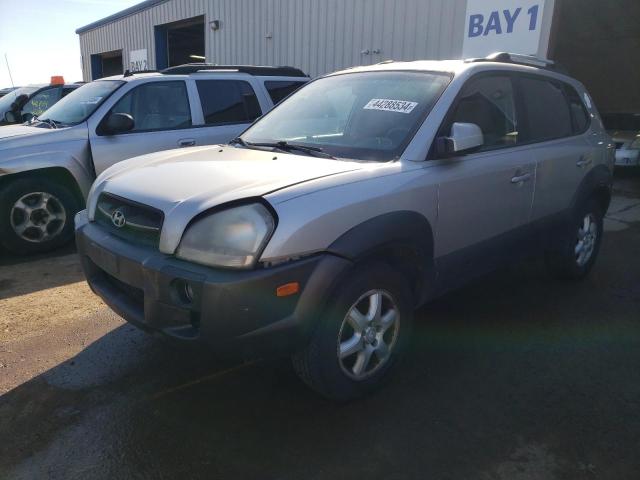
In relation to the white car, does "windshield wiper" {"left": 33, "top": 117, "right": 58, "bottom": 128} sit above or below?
above

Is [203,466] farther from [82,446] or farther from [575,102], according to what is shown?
[575,102]

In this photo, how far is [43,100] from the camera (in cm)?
912

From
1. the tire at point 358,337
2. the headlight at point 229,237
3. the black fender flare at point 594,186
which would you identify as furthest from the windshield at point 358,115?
the black fender flare at point 594,186

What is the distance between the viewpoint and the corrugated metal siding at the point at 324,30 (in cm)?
853

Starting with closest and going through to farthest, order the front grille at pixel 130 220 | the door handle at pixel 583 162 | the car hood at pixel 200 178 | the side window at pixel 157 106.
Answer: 1. the car hood at pixel 200 178
2. the front grille at pixel 130 220
3. the door handle at pixel 583 162
4. the side window at pixel 157 106

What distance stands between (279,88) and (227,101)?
79 centimetres

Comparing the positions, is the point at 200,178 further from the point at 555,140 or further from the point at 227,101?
the point at 227,101

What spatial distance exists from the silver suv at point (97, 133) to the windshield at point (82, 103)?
14mm

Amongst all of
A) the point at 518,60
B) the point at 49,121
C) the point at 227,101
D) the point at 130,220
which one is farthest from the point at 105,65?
the point at 130,220

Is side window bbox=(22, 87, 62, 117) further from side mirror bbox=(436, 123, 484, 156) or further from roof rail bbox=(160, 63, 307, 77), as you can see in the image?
side mirror bbox=(436, 123, 484, 156)

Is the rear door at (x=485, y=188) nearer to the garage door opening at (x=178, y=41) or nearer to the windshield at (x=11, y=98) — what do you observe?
the windshield at (x=11, y=98)

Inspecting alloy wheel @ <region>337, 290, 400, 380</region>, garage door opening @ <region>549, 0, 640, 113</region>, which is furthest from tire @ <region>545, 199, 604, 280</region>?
garage door opening @ <region>549, 0, 640, 113</region>

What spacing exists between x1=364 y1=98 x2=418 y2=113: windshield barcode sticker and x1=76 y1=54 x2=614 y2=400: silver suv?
0.04ft

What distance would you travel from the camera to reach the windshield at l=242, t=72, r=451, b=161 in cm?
291
